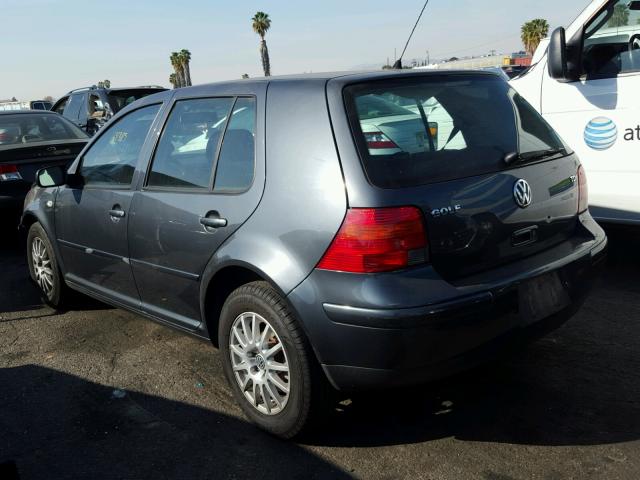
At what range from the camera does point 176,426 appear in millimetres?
3227

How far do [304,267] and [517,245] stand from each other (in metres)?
1.01

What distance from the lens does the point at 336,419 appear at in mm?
3215

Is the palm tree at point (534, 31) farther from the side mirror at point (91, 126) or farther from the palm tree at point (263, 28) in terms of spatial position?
the side mirror at point (91, 126)

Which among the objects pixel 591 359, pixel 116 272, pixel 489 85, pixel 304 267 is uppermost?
pixel 489 85

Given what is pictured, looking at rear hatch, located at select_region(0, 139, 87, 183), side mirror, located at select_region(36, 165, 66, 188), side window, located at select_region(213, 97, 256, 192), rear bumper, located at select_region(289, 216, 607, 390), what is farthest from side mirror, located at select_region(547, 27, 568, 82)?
rear hatch, located at select_region(0, 139, 87, 183)

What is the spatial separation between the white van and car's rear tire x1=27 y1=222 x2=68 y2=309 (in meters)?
4.10

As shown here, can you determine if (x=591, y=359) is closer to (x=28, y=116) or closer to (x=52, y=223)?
(x=52, y=223)

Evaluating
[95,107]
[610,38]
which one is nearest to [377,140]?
[610,38]

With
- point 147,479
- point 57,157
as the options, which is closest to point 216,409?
point 147,479

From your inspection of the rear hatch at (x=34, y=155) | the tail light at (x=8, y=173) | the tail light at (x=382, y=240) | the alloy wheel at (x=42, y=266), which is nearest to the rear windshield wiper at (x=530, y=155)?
the tail light at (x=382, y=240)

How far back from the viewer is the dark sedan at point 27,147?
271 inches

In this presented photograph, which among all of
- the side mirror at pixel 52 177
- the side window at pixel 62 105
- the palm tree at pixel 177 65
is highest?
the palm tree at pixel 177 65

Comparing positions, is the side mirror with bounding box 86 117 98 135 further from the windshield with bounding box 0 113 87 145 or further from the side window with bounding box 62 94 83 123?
the windshield with bounding box 0 113 87 145

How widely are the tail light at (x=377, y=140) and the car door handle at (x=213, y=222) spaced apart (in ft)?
2.69
